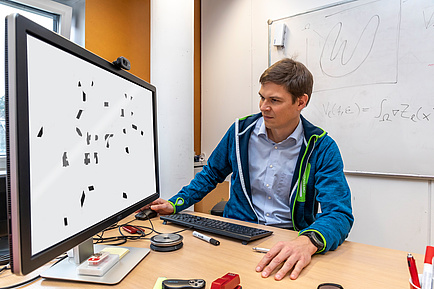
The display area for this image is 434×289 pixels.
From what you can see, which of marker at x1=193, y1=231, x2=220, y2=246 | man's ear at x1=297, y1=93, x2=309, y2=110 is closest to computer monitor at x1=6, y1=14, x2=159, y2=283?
marker at x1=193, y1=231, x2=220, y2=246

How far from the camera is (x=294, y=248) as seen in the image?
0.77 m

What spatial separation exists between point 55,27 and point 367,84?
215cm

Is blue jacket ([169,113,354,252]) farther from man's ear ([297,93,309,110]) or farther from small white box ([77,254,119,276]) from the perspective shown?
small white box ([77,254,119,276])

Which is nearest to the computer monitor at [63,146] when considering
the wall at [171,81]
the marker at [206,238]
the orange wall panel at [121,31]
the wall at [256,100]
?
the marker at [206,238]

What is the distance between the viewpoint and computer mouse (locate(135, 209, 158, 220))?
45.5 inches

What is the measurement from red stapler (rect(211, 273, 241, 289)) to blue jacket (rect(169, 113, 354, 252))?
33cm

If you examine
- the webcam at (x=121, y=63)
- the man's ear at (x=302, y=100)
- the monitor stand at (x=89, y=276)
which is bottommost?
the monitor stand at (x=89, y=276)

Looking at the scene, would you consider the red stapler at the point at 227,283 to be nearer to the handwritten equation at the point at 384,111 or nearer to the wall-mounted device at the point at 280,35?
the handwritten equation at the point at 384,111

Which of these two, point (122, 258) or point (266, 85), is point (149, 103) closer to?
point (122, 258)

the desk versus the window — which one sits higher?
the window

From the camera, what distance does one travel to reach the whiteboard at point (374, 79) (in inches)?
70.3

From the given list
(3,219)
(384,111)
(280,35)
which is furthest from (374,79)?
(3,219)

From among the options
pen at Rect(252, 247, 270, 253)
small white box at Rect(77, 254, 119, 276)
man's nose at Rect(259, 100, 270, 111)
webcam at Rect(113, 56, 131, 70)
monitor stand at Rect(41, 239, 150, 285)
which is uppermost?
webcam at Rect(113, 56, 131, 70)

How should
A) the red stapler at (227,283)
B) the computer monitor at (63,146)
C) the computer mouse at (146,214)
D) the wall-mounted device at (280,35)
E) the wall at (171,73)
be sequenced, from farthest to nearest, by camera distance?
the wall-mounted device at (280,35), the wall at (171,73), the computer mouse at (146,214), the red stapler at (227,283), the computer monitor at (63,146)
